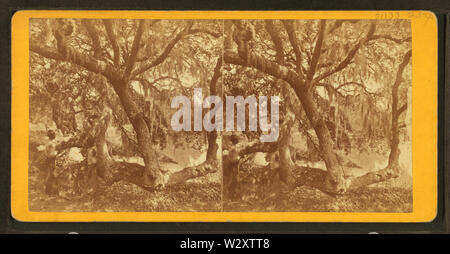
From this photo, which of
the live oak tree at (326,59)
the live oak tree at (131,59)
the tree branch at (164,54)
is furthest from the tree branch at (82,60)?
the live oak tree at (326,59)

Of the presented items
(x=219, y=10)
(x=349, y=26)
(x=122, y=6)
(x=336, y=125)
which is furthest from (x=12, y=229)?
(x=349, y=26)

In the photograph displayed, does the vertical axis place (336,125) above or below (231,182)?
above

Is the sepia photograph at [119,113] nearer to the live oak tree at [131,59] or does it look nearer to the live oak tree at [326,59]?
the live oak tree at [131,59]

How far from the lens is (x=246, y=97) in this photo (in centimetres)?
258

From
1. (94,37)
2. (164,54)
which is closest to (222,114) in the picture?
(164,54)

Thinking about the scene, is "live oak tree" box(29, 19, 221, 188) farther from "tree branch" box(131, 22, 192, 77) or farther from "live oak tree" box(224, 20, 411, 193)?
"live oak tree" box(224, 20, 411, 193)

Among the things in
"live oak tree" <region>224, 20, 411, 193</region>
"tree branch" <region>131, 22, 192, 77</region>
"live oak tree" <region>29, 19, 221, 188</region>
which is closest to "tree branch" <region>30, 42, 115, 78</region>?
"live oak tree" <region>29, 19, 221, 188</region>

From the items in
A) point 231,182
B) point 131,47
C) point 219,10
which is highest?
point 219,10

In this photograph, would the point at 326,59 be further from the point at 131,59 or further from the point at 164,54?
the point at 131,59

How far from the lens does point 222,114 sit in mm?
2584

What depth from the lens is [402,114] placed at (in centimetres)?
258

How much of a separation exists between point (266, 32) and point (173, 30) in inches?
23.9

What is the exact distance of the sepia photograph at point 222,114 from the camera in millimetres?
2582

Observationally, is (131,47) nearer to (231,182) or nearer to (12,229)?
(231,182)
